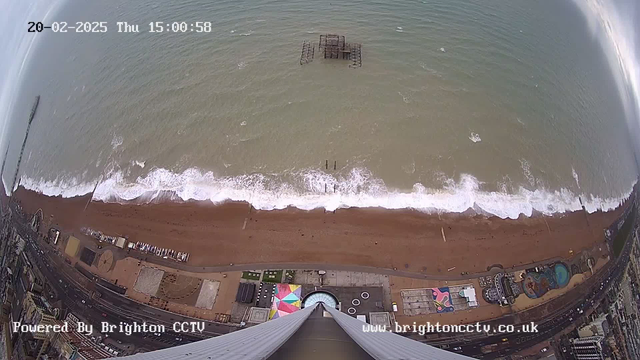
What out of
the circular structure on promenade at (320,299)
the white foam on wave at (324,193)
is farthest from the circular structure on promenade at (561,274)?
the circular structure on promenade at (320,299)

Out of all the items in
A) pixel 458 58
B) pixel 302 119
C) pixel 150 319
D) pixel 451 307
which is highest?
pixel 458 58

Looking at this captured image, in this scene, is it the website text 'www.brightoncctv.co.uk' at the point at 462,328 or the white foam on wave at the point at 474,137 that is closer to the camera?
the website text 'www.brightoncctv.co.uk' at the point at 462,328

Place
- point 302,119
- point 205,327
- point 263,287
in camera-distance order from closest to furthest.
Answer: point 205,327, point 263,287, point 302,119

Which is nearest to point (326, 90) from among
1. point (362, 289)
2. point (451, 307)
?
point (362, 289)

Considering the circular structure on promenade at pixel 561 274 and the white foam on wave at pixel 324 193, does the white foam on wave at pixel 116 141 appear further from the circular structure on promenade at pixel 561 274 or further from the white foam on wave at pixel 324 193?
the circular structure on promenade at pixel 561 274

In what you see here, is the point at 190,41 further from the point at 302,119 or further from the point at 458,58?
the point at 458,58

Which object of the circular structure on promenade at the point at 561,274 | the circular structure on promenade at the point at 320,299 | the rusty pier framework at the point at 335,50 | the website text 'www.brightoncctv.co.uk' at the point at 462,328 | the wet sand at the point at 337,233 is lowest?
the website text 'www.brightoncctv.co.uk' at the point at 462,328

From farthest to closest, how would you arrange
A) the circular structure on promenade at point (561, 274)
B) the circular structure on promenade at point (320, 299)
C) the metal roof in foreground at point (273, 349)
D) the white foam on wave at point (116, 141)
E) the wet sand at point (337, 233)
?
the white foam on wave at point (116, 141), the wet sand at point (337, 233), the circular structure on promenade at point (561, 274), the circular structure on promenade at point (320, 299), the metal roof in foreground at point (273, 349)
